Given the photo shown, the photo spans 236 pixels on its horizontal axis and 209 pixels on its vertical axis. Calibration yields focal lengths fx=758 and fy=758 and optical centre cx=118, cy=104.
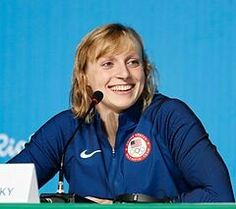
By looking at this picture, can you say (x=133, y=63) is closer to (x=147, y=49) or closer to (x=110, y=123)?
(x=110, y=123)

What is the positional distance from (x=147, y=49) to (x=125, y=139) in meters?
0.57

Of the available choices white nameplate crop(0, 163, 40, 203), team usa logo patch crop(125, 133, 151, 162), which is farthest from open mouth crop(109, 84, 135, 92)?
white nameplate crop(0, 163, 40, 203)

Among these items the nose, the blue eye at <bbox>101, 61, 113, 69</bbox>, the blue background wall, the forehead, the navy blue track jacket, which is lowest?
the navy blue track jacket

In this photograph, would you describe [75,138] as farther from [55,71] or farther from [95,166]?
[55,71]

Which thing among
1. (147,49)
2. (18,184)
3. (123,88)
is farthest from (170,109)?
(18,184)

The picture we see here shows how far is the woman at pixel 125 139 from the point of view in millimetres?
1917

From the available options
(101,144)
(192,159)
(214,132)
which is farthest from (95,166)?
(214,132)

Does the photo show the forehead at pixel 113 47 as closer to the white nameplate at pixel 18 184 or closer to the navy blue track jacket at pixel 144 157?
the navy blue track jacket at pixel 144 157

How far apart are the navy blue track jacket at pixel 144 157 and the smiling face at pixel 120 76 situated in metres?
0.04

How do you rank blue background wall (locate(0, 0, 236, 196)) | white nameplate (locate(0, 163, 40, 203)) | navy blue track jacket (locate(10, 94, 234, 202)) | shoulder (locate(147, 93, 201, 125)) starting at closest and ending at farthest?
white nameplate (locate(0, 163, 40, 203)) < navy blue track jacket (locate(10, 94, 234, 202)) < shoulder (locate(147, 93, 201, 125)) < blue background wall (locate(0, 0, 236, 196))

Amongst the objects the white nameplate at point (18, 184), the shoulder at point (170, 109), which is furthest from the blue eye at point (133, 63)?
the white nameplate at point (18, 184)

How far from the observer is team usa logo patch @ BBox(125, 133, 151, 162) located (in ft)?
6.48

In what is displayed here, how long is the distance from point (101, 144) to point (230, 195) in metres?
0.39

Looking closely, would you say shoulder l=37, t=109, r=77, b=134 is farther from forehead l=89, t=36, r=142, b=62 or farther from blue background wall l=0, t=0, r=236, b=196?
blue background wall l=0, t=0, r=236, b=196
